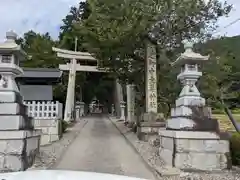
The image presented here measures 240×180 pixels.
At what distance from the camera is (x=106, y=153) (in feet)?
34.4

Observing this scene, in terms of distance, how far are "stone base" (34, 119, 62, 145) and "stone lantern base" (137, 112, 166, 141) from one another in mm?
3179

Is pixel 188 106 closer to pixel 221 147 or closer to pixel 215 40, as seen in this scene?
pixel 221 147

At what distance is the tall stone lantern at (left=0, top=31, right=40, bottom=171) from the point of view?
23.8ft

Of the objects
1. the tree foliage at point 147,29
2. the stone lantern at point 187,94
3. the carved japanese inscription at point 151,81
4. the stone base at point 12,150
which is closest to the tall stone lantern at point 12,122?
the stone base at point 12,150

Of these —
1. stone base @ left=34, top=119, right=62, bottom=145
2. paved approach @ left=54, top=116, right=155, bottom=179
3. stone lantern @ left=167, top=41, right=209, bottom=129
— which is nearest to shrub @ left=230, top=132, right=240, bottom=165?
stone lantern @ left=167, top=41, right=209, bottom=129

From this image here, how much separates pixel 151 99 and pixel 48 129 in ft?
13.3

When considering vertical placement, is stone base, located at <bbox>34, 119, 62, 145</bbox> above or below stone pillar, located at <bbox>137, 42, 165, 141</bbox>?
below

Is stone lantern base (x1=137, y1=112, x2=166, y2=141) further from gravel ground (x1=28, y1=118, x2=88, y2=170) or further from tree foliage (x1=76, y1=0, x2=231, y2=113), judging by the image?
gravel ground (x1=28, y1=118, x2=88, y2=170)

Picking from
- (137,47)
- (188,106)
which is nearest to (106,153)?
(188,106)

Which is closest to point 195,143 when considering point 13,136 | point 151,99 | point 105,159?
point 105,159

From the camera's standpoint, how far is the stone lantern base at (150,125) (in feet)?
43.9

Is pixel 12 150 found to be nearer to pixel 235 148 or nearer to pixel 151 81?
pixel 235 148

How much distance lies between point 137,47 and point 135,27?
2471 millimetres

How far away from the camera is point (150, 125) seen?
44.3 ft
